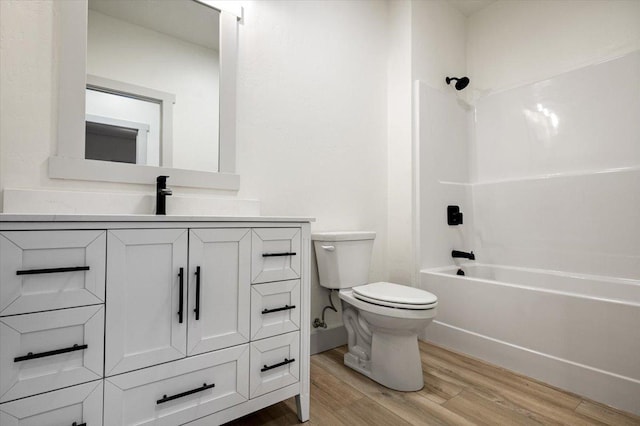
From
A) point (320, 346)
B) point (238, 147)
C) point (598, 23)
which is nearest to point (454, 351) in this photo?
point (320, 346)

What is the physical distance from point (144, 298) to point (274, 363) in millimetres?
552

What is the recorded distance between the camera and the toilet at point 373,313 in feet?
4.91

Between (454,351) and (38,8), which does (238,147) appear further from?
(454,351)

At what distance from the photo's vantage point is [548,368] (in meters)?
1.63

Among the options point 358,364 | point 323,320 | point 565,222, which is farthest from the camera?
point 565,222

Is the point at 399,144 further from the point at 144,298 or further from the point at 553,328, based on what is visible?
the point at 144,298

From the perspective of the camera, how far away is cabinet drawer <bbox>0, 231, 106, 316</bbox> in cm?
79

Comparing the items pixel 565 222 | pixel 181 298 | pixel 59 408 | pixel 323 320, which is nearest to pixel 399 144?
pixel 565 222

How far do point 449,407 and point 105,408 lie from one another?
52.8 inches

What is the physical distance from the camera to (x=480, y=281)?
1941mm

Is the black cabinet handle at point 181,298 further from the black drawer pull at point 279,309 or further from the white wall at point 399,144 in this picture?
the white wall at point 399,144

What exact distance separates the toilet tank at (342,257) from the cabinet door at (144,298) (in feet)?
3.06

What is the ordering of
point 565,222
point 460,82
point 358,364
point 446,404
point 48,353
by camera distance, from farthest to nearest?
point 460,82
point 565,222
point 358,364
point 446,404
point 48,353

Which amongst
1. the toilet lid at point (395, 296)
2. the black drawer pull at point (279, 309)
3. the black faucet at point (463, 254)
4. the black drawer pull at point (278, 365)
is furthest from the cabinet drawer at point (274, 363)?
the black faucet at point (463, 254)
